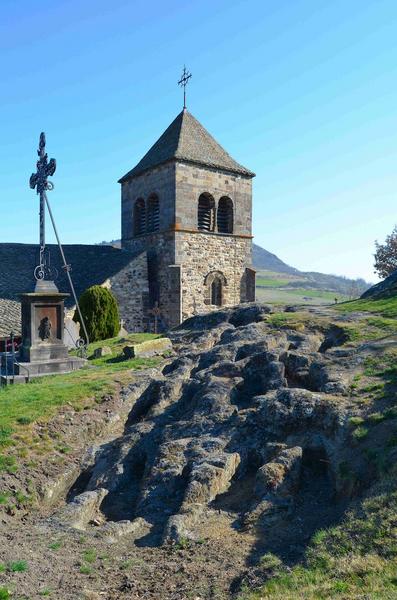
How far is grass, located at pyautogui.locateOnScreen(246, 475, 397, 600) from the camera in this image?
4.77 metres

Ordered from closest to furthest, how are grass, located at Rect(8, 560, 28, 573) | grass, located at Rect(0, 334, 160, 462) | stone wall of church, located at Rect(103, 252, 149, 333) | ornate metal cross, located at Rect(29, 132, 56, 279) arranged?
grass, located at Rect(8, 560, 28, 573) → grass, located at Rect(0, 334, 160, 462) → ornate metal cross, located at Rect(29, 132, 56, 279) → stone wall of church, located at Rect(103, 252, 149, 333)

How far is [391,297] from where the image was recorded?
56.0ft

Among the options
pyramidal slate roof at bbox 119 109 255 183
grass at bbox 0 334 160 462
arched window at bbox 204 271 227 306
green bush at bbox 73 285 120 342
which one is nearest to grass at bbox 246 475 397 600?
grass at bbox 0 334 160 462

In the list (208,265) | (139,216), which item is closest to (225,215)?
(208,265)

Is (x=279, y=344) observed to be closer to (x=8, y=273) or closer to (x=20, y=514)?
(x=20, y=514)

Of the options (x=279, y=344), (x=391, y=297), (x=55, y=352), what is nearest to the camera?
(x=279, y=344)

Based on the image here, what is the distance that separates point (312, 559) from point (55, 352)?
1175 centimetres

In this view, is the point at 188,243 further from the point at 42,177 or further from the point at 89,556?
the point at 89,556

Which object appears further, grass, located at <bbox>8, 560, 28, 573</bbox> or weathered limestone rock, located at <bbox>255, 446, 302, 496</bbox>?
weathered limestone rock, located at <bbox>255, 446, 302, 496</bbox>

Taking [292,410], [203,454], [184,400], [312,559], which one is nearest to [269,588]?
[312,559]

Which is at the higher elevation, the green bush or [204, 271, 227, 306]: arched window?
[204, 271, 227, 306]: arched window

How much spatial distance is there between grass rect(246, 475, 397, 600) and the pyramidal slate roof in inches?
829

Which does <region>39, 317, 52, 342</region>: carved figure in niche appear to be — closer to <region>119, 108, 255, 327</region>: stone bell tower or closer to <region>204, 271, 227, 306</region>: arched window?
<region>119, 108, 255, 327</region>: stone bell tower

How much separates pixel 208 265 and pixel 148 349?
34.1 feet
